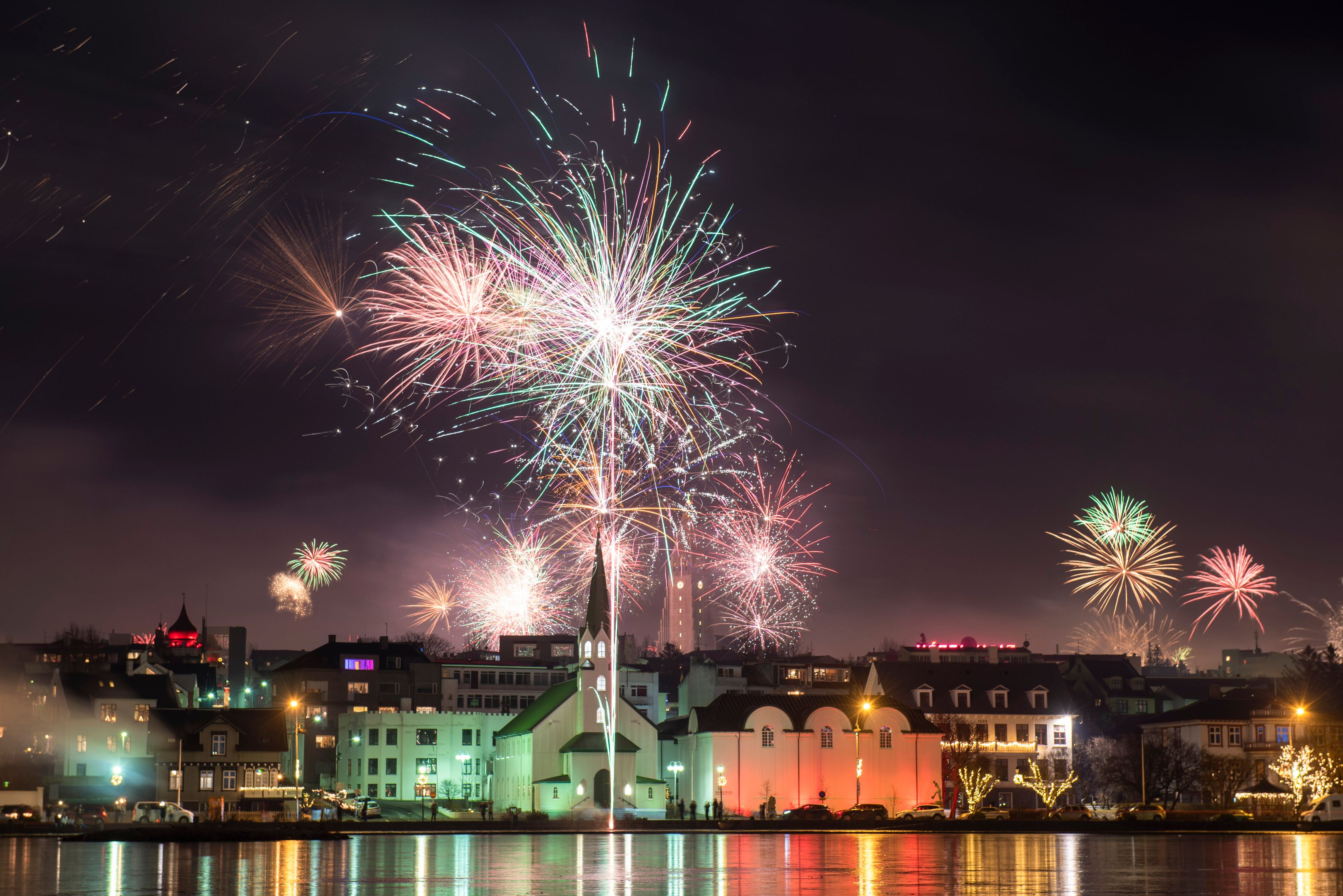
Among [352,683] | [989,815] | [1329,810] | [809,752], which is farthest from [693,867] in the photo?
[352,683]

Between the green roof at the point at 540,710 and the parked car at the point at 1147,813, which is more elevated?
the green roof at the point at 540,710

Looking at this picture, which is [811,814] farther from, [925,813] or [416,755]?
[416,755]

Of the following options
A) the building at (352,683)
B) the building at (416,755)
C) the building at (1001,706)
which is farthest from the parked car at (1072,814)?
the building at (352,683)

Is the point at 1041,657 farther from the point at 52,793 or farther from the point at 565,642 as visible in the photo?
the point at 52,793

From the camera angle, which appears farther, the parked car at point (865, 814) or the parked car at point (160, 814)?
the parked car at point (865, 814)

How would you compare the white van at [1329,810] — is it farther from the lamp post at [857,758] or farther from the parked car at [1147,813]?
the lamp post at [857,758]

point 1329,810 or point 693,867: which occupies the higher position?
point 693,867

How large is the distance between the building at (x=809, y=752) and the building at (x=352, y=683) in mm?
33347

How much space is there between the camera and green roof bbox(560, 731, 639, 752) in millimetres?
108438

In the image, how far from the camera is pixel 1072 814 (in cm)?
8556

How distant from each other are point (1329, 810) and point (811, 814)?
31.6 meters

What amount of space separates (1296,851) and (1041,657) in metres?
120

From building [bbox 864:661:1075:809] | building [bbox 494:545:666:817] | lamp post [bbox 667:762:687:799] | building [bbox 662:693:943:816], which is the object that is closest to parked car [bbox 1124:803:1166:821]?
building [bbox 662:693:943:816]

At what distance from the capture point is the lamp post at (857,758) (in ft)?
329
